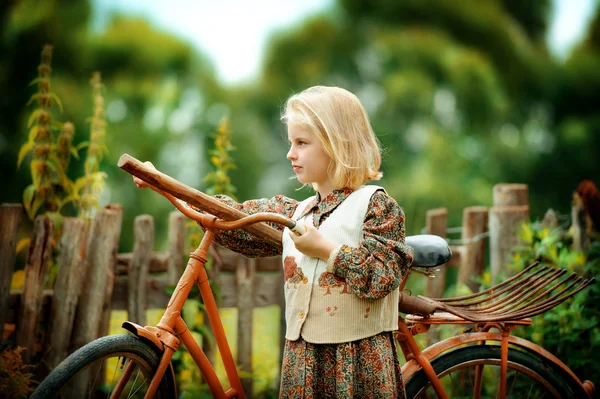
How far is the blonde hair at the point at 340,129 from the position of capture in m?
1.86

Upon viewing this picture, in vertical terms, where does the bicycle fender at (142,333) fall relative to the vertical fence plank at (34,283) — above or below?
below

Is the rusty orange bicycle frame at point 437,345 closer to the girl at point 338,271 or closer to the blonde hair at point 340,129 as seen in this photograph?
the girl at point 338,271

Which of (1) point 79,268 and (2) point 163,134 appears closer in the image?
(1) point 79,268

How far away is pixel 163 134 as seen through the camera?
6121 millimetres

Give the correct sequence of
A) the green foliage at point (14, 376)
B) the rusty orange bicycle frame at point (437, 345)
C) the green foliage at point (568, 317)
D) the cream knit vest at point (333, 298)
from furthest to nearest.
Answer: the green foliage at point (568, 317) → the green foliage at point (14, 376) → the rusty orange bicycle frame at point (437, 345) → the cream knit vest at point (333, 298)

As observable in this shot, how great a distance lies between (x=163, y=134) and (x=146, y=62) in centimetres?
109

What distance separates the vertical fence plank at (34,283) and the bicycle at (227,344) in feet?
0.90

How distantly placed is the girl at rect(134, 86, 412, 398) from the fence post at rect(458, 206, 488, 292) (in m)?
1.60

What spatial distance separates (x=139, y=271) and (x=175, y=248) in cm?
19

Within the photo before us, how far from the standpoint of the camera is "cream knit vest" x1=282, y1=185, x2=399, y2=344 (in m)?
1.83

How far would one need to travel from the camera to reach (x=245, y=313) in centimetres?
311

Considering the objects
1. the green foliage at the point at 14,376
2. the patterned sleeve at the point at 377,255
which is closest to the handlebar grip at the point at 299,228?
the patterned sleeve at the point at 377,255

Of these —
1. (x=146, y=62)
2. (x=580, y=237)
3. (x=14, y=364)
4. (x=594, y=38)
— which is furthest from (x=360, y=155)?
(x=594, y=38)

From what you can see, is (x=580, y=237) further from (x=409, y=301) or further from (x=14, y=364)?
(x=14, y=364)
